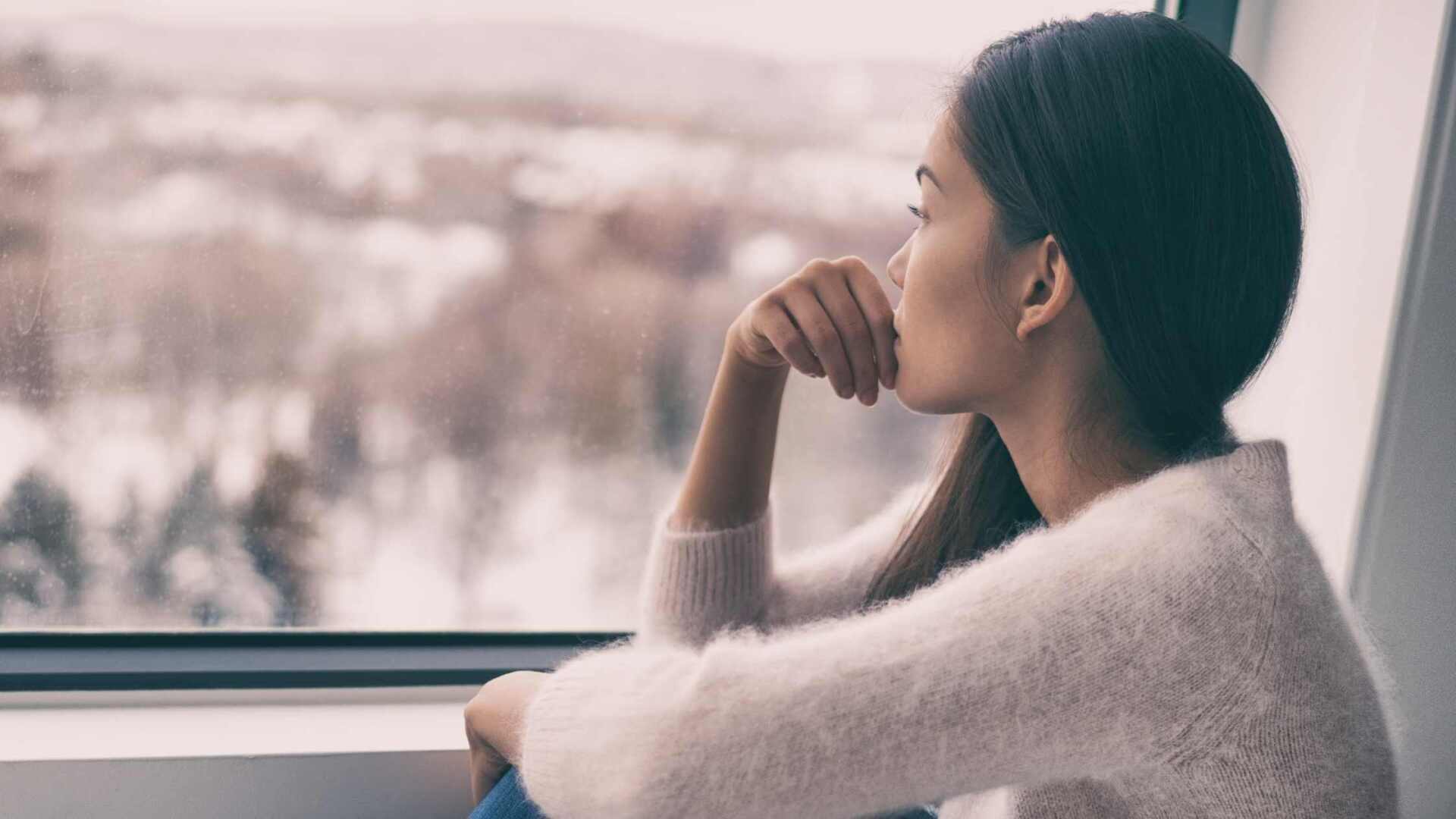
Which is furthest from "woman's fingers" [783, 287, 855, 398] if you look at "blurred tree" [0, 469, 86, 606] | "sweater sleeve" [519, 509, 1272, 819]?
"blurred tree" [0, 469, 86, 606]

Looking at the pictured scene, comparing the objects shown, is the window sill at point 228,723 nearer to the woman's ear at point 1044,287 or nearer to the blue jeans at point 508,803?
the blue jeans at point 508,803

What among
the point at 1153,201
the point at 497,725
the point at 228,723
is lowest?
the point at 228,723

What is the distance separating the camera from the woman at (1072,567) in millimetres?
514

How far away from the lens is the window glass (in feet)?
2.94

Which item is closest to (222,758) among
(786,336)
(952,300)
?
(786,336)

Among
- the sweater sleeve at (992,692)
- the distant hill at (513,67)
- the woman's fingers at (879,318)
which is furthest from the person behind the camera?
the distant hill at (513,67)

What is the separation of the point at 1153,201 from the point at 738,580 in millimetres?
444

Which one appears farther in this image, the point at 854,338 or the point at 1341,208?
the point at 1341,208

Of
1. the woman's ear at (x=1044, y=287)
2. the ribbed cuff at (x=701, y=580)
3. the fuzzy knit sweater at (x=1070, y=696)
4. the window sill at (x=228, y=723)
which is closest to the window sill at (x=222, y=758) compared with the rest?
the window sill at (x=228, y=723)

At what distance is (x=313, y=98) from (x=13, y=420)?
39cm

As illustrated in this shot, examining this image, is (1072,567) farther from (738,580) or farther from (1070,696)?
(738,580)

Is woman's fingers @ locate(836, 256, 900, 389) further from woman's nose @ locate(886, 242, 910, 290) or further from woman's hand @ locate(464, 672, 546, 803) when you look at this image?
woman's hand @ locate(464, 672, 546, 803)

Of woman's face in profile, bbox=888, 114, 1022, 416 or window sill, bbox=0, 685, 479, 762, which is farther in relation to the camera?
window sill, bbox=0, 685, 479, 762

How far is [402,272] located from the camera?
958 millimetres
